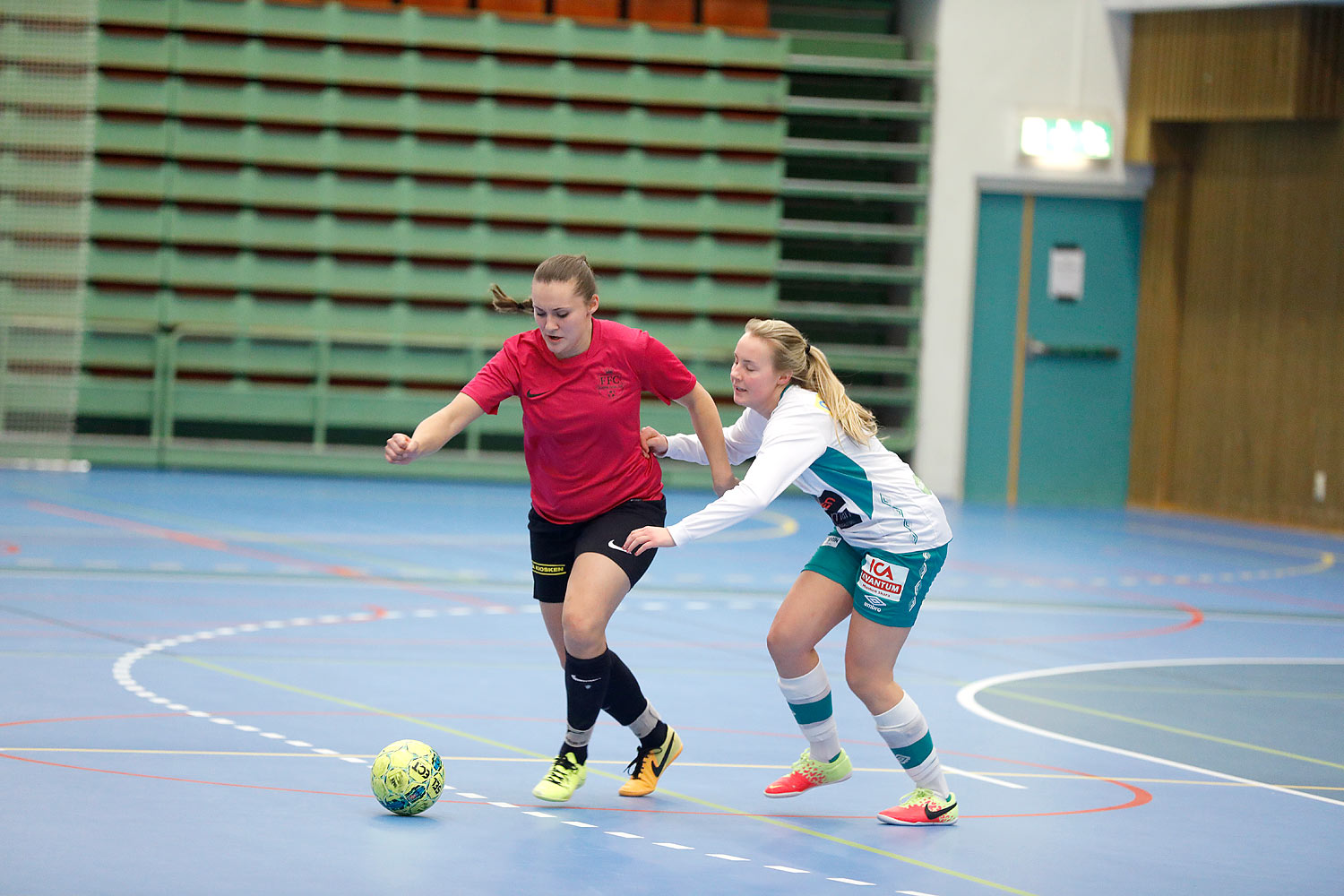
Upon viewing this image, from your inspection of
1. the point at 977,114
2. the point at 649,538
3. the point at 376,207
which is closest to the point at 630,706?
the point at 649,538

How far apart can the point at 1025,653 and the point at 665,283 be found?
7.98 meters

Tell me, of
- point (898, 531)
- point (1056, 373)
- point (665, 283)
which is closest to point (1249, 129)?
point (1056, 373)

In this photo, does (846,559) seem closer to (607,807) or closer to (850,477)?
(850,477)

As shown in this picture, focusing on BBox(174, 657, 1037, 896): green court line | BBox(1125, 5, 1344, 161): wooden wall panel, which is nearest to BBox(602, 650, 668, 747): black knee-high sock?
BBox(174, 657, 1037, 896): green court line

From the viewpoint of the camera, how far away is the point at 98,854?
12.0ft

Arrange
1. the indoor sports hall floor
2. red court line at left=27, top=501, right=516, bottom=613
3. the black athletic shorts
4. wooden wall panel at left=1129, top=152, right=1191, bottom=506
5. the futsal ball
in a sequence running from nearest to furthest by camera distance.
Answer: the indoor sports hall floor → the futsal ball → the black athletic shorts → red court line at left=27, top=501, right=516, bottom=613 → wooden wall panel at left=1129, top=152, right=1191, bottom=506

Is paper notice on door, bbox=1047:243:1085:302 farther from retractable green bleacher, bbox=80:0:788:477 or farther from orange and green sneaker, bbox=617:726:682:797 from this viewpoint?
orange and green sneaker, bbox=617:726:682:797

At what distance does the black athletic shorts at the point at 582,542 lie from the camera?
14.5ft

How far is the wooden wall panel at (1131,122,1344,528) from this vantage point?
13492 millimetres

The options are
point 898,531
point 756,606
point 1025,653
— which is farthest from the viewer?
point 756,606

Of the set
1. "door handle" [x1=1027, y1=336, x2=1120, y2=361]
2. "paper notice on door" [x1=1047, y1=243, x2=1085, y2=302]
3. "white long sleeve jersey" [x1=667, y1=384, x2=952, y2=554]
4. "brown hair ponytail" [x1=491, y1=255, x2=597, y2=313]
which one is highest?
"paper notice on door" [x1=1047, y1=243, x2=1085, y2=302]

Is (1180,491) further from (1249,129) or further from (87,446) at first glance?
(87,446)

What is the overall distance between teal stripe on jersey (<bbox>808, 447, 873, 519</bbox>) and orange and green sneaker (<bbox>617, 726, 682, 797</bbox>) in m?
0.88

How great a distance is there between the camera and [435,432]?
4277mm
